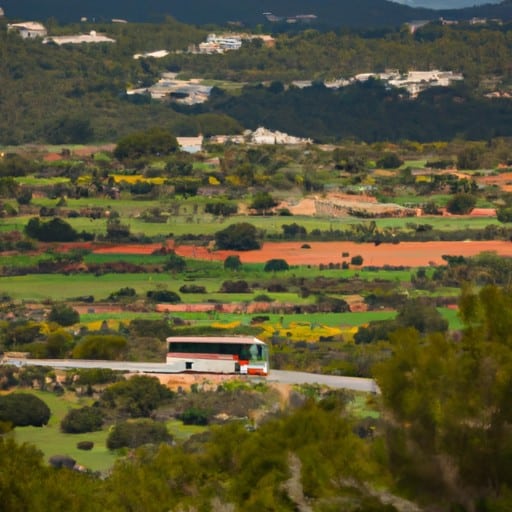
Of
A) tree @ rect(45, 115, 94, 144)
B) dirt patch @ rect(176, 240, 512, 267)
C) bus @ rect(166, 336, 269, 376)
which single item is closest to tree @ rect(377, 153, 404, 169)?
tree @ rect(45, 115, 94, 144)

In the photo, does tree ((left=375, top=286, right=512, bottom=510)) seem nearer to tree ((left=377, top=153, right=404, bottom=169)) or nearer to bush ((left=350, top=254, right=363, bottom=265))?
bush ((left=350, top=254, right=363, bottom=265))

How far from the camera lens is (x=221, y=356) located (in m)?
42.7

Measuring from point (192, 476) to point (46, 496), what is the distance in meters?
3.29

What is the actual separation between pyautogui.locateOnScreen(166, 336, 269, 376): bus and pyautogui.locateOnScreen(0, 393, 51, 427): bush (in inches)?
191

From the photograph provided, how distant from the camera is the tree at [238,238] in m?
68.8

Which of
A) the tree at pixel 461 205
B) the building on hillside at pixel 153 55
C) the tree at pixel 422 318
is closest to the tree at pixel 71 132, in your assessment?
the building on hillside at pixel 153 55

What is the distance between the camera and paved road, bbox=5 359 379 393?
1603 inches

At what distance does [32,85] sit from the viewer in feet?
443

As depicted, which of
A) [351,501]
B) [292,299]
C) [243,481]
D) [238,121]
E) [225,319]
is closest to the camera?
[351,501]

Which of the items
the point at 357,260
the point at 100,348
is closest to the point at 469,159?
the point at 357,260

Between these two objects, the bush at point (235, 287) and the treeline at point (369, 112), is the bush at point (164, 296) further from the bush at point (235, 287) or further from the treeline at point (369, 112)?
the treeline at point (369, 112)

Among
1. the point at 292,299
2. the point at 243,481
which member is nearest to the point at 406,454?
the point at 243,481

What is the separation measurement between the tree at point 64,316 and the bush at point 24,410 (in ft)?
46.5

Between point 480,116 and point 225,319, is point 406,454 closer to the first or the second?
point 225,319
